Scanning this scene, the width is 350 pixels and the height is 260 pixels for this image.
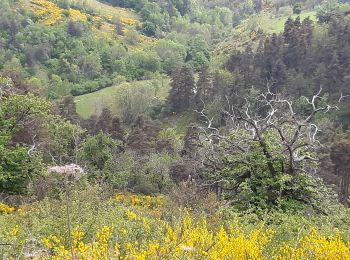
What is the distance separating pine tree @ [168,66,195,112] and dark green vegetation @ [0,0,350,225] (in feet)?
0.50

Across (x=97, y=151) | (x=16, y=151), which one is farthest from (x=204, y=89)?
(x=16, y=151)

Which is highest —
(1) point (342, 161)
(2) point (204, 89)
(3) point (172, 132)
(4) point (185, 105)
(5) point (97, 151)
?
(1) point (342, 161)

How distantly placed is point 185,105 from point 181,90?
221cm

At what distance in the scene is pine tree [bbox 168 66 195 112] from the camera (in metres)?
62.5

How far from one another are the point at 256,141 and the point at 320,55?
47948mm

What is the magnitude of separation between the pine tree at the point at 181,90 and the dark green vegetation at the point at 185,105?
0.15 metres

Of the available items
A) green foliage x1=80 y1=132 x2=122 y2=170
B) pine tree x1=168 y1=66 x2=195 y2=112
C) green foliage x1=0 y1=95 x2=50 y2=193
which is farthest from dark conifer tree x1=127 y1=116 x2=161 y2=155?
pine tree x1=168 y1=66 x2=195 y2=112

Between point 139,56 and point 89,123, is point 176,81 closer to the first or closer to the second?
point 89,123

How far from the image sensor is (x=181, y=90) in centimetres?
6328

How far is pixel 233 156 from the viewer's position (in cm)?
1357

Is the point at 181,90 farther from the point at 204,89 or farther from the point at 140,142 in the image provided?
the point at 140,142

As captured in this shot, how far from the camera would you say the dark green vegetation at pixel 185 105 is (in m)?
13.5

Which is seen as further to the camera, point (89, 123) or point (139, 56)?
point (139, 56)

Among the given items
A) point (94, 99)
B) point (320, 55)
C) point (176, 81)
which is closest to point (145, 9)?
point (94, 99)
